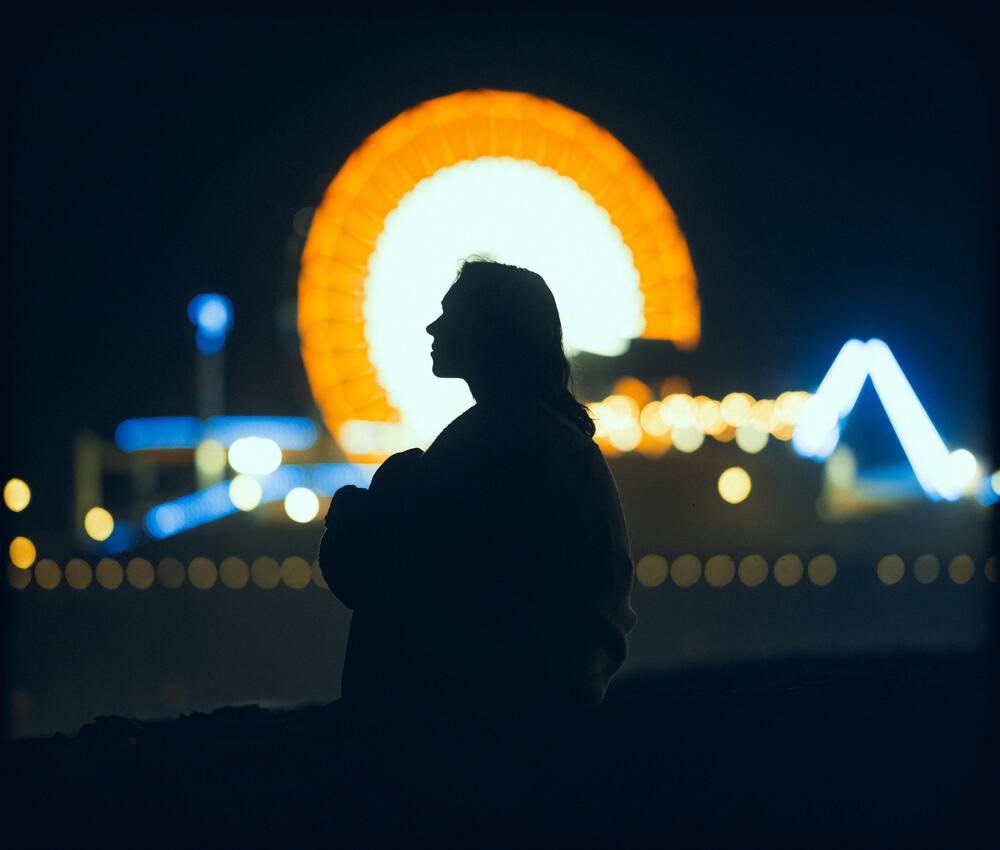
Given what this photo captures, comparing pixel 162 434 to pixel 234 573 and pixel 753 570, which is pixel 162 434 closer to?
pixel 234 573

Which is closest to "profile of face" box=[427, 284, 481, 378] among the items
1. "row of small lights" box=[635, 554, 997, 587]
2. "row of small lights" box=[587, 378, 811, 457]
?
"row of small lights" box=[587, 378, 811, 457]

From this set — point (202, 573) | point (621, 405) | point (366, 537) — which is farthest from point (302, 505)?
point (366, 537)

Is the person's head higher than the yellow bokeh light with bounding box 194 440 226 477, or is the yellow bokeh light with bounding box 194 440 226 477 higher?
the yellow bokeh light with bounding box 194 440 226 477

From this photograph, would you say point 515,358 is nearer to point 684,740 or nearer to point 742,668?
point 684,740

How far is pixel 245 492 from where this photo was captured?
2794 centimetres

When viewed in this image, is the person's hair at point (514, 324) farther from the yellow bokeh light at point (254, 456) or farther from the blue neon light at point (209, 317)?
the blue neon light at point (209, 317)

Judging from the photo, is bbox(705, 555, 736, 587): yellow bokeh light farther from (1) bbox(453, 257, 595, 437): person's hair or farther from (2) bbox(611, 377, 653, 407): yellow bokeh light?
(1) bbox(453, 257, 595, 437): person's hair

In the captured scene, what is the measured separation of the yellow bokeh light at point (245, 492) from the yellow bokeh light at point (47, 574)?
168 inches

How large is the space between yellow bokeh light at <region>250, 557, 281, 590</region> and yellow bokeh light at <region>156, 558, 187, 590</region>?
73.9 inches

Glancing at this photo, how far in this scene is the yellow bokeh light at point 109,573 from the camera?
2978cm

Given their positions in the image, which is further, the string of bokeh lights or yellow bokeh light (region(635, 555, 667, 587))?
the string of bokeh lights

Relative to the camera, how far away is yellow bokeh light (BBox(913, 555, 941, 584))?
1192 inches

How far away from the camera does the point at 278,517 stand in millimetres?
29500

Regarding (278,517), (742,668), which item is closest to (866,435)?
(278,517)
